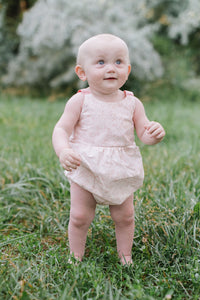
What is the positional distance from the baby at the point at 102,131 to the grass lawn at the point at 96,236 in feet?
0.59

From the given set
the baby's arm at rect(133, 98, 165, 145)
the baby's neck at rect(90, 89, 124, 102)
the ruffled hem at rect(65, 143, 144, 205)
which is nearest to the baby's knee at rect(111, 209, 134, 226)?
the ruffled hem at rect(65, 143, 144, 205)

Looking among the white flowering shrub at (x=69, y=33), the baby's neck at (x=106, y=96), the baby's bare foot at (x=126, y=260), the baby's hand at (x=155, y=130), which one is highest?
the white flowering shrub at (x=69, y=33)

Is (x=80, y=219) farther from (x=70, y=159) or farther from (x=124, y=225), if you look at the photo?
(x=70, y=159)

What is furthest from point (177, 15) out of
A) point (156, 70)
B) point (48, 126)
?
point (48, 126)

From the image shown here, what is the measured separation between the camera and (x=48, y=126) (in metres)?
4.87

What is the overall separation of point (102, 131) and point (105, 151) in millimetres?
100

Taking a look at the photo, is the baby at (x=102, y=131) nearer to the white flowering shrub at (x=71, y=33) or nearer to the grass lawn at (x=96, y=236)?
the grass lawn at (x=96, y=236)

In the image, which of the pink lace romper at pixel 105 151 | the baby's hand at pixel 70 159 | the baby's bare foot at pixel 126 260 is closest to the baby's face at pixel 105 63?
the pink lace romper at pixel 105 151

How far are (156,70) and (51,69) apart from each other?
2362mm

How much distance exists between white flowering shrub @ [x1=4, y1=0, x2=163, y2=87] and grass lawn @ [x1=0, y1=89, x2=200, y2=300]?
3.91m

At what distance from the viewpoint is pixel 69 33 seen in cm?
694

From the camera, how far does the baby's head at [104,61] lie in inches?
64.2

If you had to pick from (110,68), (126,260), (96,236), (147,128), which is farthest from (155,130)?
(96,236)

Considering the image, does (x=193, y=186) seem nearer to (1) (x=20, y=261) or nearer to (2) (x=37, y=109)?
(1) (x=20, y=261)
